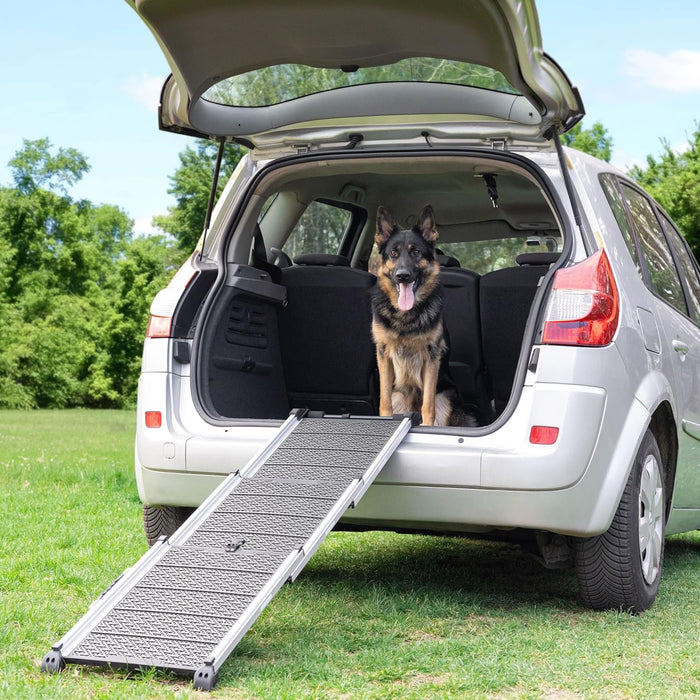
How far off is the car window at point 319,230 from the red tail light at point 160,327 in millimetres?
1367

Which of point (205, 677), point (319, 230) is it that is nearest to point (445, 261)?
point (319, 230)

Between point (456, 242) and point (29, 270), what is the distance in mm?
49327

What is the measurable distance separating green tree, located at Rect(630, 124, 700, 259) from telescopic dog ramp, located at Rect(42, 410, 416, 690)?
23438 millimetres

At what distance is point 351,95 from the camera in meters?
4.89

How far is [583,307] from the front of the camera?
13.6 feet

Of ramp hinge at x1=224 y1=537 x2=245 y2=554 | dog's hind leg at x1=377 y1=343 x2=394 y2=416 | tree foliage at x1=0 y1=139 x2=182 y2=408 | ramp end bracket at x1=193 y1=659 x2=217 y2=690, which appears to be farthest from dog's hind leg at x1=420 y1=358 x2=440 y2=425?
tree foliage at x1=0 y1=139 x2=182 y2=408

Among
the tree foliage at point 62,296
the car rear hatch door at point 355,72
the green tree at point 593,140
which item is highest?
the green tree at point 593,140

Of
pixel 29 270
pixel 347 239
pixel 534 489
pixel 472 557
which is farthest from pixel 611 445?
pixel 29 270

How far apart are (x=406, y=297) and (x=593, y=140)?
142 ft

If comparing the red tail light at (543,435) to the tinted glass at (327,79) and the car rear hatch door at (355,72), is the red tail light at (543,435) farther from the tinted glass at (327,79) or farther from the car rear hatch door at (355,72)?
the tinted glass at (327,79)

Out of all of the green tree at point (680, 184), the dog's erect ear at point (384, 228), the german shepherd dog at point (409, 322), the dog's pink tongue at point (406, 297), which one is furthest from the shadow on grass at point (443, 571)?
the green tree at point (680, 184)

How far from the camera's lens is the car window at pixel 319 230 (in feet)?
20.0

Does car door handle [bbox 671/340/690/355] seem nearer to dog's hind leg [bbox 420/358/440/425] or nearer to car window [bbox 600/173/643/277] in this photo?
car window [bbox 600/173/643/277]

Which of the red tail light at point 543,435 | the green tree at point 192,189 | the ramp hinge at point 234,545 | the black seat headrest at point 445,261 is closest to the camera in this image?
the ramp hinge at point 234,545
